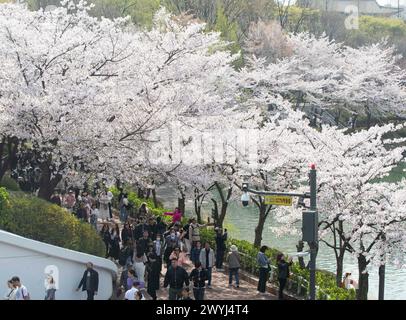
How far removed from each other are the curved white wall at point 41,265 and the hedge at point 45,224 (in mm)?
633

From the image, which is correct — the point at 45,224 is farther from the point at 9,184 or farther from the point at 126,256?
the point at 9,184

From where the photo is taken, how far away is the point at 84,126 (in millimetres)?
19250

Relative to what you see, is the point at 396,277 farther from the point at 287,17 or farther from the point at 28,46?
the point at 287,17

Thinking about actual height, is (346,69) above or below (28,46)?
above

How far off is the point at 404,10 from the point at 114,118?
125 m

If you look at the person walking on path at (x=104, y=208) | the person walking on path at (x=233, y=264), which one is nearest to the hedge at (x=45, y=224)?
the person walking on path at (x=233, y=264)

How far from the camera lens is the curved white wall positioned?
14641 mm

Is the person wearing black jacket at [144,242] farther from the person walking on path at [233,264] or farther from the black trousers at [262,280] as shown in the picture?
the black trousers at [262,280]

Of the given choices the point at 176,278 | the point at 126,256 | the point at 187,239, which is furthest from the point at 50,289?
the point at 187,239

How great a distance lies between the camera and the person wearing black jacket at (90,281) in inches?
593

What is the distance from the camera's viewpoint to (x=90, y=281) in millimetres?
15047

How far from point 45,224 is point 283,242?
16090 mm

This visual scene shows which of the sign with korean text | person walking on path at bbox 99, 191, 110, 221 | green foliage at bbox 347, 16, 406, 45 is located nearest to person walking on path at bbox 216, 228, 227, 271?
the sign with korean text
